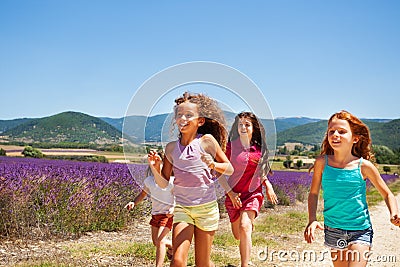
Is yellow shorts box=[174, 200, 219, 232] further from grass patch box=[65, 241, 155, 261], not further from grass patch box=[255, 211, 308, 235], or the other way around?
grass patch box=[255, 211, 308, 235]

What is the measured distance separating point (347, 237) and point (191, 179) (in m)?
1.35

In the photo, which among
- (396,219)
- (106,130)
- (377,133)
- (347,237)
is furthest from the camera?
(377,133)

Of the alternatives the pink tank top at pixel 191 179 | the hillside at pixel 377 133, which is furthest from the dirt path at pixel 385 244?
the hillside at pixel 377 133

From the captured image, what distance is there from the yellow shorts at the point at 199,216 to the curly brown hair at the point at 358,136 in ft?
3.72

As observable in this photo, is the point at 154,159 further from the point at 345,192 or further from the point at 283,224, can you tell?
the point at 283,224

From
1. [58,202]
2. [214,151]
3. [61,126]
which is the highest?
[61,126]

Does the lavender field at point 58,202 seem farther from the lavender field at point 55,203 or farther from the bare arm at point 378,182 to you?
the bare arm at point 378,182

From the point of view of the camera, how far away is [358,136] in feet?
14.1

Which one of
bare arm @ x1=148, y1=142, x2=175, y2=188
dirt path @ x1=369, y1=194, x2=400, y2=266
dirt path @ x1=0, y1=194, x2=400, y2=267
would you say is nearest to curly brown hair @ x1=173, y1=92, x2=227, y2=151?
bare arm @ x1=148, y1=142, x2=175, y2=188

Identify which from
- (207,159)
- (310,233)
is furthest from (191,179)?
(310,233)

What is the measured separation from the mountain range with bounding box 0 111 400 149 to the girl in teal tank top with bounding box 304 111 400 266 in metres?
0.23

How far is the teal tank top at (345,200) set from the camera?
154 inches

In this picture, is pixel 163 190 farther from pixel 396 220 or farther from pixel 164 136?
pixel 396 220

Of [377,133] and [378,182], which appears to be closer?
[378,182]
